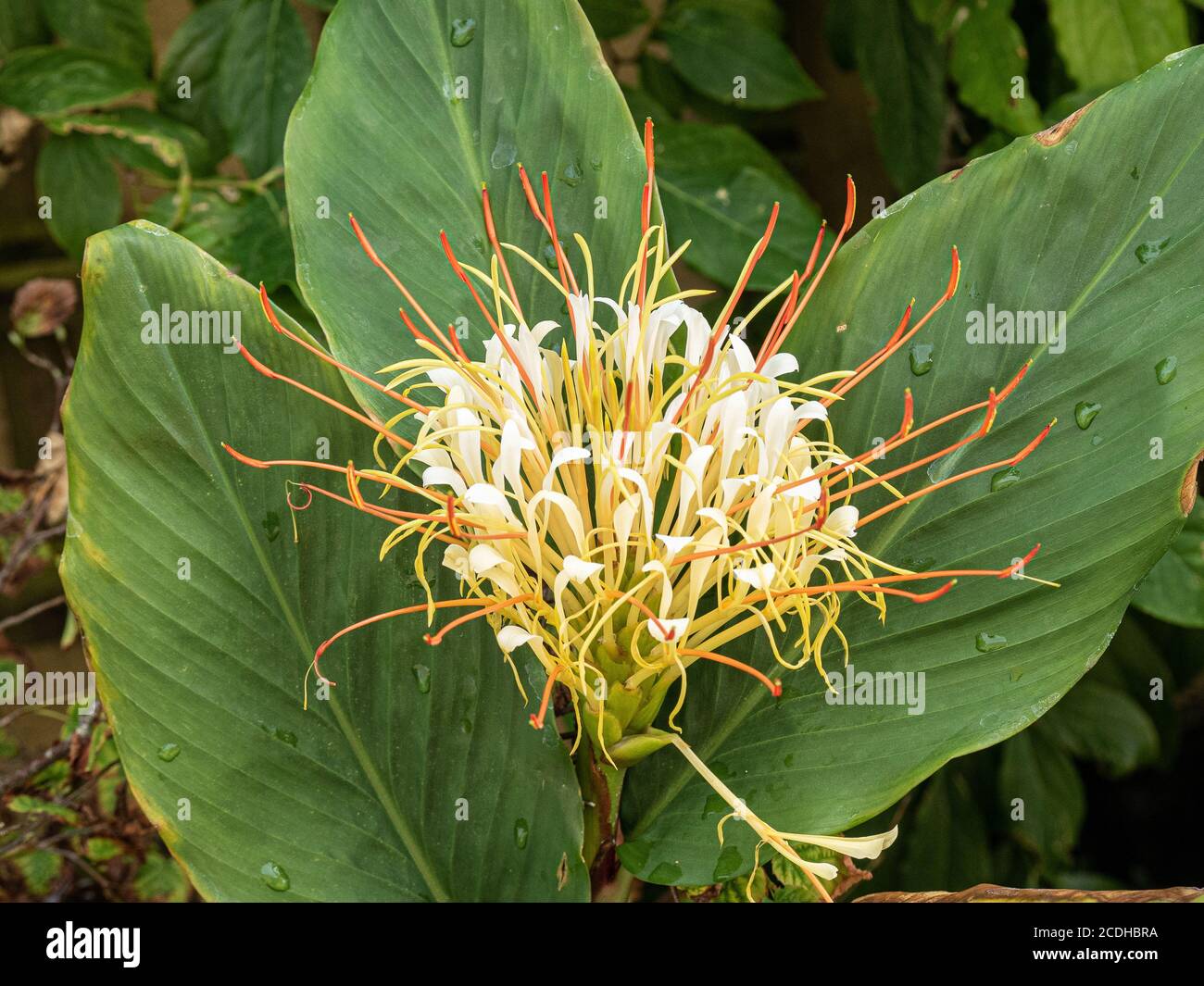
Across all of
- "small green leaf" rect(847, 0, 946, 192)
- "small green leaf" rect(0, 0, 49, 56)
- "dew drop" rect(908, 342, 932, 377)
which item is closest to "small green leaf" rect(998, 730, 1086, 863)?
"small green leaf" rect(847, 0, 946, 192)

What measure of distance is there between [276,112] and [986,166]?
0.47 meters

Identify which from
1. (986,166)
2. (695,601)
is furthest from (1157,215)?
(695,601)

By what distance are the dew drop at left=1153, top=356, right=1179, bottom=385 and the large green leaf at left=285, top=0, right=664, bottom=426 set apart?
0.21 metres

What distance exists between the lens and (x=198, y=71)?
2.34 feet

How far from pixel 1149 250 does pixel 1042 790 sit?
0.66 metres

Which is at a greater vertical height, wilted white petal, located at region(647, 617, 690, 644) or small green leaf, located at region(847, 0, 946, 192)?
small green leaf, located at region(847, 0, 946, 192)

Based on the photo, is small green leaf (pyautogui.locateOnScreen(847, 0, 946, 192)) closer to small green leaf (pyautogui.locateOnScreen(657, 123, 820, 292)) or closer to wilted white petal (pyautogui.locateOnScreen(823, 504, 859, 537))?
small green leaf (pyautogui.locateOnScreen(657, 123, 820, 292))

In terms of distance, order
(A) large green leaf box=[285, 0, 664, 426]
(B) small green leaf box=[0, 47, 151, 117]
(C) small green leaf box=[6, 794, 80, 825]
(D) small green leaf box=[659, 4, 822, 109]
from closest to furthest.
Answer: (A) large green leaf box=[285, 0, 664, 426]
(C) small green leaf box=[6, 794, 80, 825]
(B) small green leaf box=[0, 47, 151, 117]
(D) small green leaf box=[659, 4, 822, 109]

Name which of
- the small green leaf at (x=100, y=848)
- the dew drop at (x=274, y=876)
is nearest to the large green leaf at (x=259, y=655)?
the dew drop at (x=274, y=876)

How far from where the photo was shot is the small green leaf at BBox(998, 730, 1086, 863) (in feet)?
3.04

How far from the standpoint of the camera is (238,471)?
406mm

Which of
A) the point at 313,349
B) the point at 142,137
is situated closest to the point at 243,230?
the point at 142,137

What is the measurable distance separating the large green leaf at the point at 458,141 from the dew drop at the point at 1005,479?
0.18 metres
